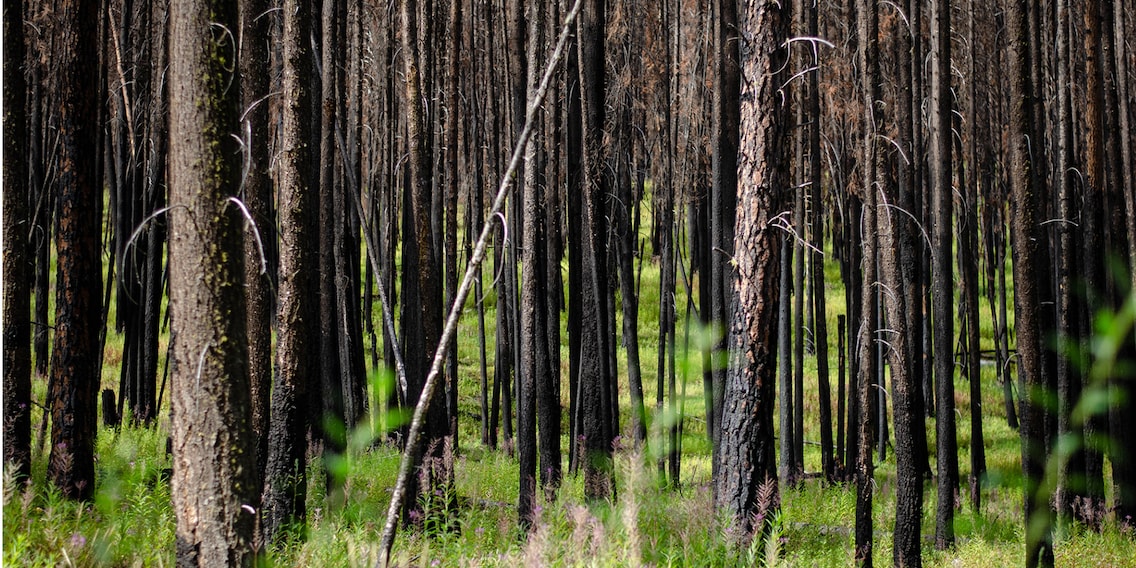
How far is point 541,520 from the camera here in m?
7.11

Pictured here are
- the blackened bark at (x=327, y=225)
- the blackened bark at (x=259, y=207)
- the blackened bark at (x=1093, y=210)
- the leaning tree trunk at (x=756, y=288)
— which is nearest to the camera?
the blackened bark at (x=259, y=207)

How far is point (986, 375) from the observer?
2348cm

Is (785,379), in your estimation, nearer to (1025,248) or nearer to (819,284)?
(819,284)

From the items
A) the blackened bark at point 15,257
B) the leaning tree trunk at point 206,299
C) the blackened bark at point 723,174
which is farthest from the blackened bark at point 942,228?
the blackened bark at point 15,257

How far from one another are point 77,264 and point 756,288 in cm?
545

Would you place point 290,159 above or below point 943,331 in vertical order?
above

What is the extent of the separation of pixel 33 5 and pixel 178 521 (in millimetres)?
11242

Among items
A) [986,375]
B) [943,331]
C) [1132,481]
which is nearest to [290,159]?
[943,331]

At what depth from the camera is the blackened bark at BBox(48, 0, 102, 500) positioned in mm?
6832

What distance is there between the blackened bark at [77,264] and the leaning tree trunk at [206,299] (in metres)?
3.77

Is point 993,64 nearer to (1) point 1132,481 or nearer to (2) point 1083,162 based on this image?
(2) point 1083,162

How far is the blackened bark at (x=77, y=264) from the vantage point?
269 inches

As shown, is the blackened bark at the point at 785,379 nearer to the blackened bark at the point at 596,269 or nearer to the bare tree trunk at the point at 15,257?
the blackened bark at the point at 596,269

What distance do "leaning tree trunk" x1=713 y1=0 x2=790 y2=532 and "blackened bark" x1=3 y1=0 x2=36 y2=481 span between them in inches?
218
